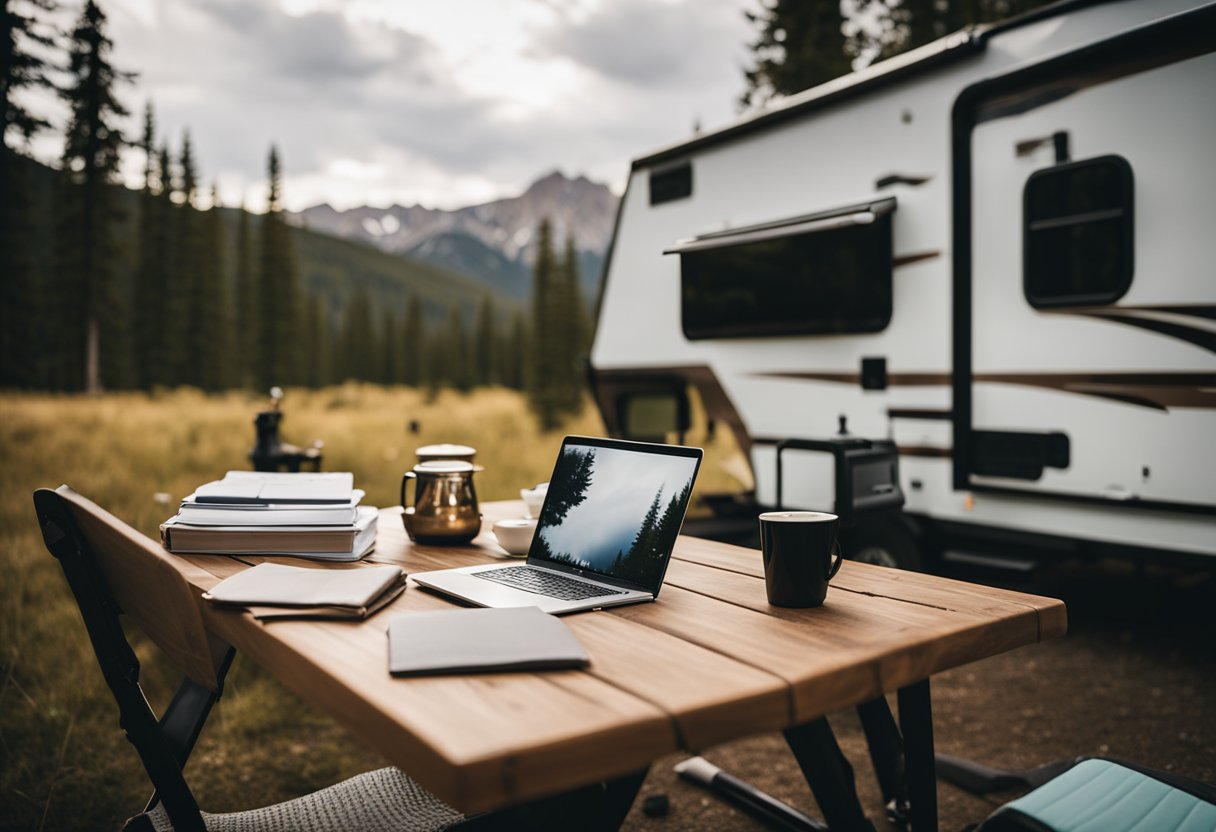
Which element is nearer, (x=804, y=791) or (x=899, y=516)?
(x=804, y=791)

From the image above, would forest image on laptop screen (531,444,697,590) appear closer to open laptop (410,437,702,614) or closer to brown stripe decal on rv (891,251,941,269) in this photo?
open laptop (410,437,702,614)

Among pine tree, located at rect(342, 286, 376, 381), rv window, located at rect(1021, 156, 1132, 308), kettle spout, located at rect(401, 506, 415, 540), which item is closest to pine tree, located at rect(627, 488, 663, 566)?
kettle spout, located at rect(401, 506, 415, 540)

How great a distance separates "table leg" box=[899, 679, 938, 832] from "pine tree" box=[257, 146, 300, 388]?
29688mm

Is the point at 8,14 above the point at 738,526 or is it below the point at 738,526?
above

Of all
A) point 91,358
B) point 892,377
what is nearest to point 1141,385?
point 892,377

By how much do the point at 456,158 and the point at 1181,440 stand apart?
342 ft

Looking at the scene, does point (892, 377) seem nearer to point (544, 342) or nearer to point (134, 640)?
point (134, 640)

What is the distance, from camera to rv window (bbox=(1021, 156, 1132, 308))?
11.7ft

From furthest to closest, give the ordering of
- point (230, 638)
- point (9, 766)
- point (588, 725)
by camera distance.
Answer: point (9, 766) → point (230, 638) → point (588, 725)

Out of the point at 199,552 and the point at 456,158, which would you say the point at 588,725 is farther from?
the point at 456,158

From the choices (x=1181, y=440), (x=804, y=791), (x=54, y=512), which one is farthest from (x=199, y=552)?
(x=1181, y=440)

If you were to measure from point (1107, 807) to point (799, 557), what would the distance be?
687 millimetres

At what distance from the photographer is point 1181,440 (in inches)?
135

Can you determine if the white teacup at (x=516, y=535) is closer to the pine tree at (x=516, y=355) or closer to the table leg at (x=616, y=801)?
the table leg at (x=616, y=801)
